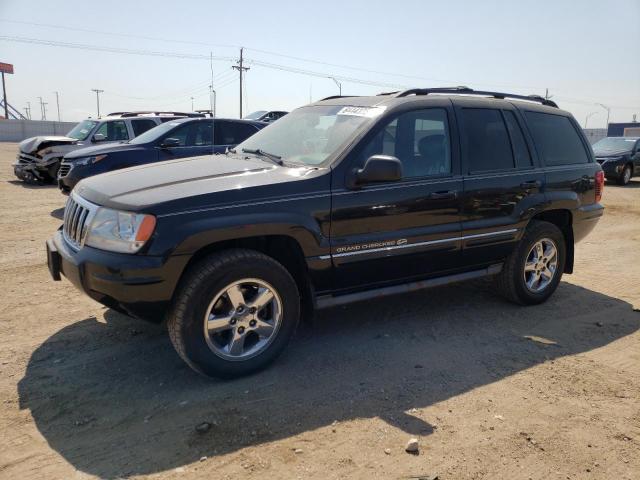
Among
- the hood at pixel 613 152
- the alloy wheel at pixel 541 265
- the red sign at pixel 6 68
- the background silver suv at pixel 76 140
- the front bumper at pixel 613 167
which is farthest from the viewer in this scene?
the red sign at pixel 6 68

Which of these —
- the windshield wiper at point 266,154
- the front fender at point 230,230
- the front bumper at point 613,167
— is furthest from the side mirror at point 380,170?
the front bumper at point 613,167

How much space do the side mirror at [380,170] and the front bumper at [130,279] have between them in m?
1.35

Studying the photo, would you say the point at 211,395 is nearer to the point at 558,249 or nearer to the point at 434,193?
the point at 434,193

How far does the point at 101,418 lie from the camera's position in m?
3.03

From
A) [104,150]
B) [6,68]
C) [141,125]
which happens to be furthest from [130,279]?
[6,68]

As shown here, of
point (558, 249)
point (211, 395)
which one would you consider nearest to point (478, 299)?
point (558, 249)

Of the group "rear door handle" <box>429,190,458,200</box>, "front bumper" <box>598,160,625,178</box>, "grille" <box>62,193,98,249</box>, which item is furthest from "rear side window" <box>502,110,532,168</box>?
"front bumper" <box>598,160,625,178</box>

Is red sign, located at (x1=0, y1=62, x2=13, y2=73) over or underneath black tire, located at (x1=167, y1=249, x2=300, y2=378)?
over

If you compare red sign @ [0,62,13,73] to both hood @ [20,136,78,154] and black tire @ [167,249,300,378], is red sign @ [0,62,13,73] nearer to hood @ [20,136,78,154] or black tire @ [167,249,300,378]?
hood @ [20,136,78,154]

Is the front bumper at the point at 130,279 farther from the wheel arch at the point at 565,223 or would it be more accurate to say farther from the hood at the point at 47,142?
the hood at the point at 47,142

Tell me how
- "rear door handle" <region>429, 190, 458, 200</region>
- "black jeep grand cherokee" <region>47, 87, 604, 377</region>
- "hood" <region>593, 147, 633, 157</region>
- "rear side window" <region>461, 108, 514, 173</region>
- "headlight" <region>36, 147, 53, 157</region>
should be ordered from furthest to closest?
"hood" <region>593, 147, 633, 157</region>, "headlight" <region>36, 147, 53, 157</region>, "rear side window" <region>461, 108, 514, 173</region>, "rear door handle" <region>429, 190, 458, 200</region>, "black jeep grand cherokee" <region>47, 87, 604, 377</region>

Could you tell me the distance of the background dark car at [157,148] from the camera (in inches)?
353

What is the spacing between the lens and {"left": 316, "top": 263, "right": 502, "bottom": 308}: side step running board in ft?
12.5

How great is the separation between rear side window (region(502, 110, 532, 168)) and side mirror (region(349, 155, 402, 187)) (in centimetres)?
174
